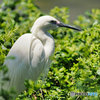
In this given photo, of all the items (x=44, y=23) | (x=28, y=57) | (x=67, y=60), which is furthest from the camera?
(x=67, y=60)

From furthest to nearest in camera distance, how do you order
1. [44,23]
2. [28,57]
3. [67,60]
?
[67,60] → [44,23] → [28,57]

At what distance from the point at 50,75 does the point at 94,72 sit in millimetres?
517

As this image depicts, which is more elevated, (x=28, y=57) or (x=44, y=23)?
(x=44, y=23)

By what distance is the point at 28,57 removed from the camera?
5.14ft

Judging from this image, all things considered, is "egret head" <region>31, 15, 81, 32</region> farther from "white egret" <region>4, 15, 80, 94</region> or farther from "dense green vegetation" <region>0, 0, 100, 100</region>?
"dense green vegetation" <region>0, 0, 100, 100</region>

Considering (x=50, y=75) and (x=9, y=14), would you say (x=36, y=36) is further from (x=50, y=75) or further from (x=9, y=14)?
(x=9, y=14)

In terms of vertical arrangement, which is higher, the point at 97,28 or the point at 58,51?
the point at 97,28

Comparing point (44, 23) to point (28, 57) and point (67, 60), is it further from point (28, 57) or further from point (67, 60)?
point (67, 60)

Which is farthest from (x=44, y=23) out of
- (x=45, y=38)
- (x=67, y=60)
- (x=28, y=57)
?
(x=67, y=60)

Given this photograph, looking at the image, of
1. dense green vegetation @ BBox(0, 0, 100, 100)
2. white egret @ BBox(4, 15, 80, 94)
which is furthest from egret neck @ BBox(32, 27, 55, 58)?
dense green vegetation @ BBox(0, 0, 100, 100)

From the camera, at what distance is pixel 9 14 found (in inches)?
118

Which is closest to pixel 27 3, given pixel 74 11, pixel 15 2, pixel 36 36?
pixel 15 2

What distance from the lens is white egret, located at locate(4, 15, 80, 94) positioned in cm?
155

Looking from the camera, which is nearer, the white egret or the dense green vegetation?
the white egret
